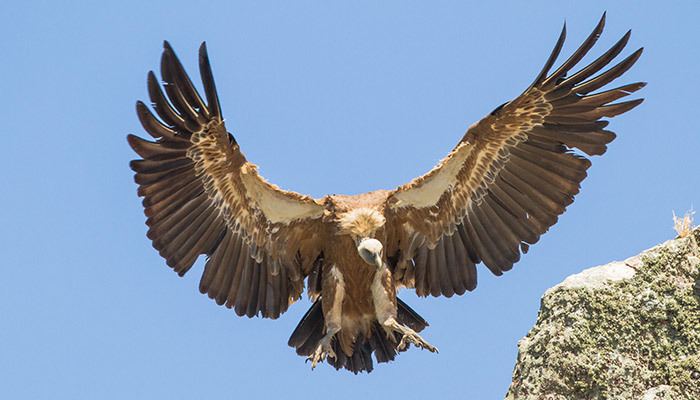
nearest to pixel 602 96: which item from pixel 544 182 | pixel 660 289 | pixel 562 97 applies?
pixel 562 97

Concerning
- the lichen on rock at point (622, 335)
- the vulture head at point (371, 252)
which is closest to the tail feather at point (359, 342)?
the vulture head at point (371, 252)

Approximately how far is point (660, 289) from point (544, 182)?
2.70 meters

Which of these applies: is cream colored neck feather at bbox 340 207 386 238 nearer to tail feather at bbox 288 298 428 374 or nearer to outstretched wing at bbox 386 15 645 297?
outstretched wing at bbox 386 15 645 297

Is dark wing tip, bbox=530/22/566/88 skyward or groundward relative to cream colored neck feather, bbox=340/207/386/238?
skyward

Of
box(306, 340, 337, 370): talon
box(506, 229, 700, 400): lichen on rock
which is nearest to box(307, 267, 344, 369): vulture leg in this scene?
box(306, 340, 337, 370): talon

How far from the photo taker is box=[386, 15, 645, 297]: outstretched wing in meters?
8.09

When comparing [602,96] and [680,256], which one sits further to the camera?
[602,96]

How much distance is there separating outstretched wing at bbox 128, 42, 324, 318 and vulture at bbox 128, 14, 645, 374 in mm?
11

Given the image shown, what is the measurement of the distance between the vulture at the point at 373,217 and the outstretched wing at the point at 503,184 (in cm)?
1

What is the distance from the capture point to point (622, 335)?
5605 mm

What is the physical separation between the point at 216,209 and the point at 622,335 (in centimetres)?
373

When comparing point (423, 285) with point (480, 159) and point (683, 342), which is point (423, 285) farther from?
point (683, 342)

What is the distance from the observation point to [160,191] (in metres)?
8.01

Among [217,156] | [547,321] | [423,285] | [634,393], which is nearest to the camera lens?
[634,393]
